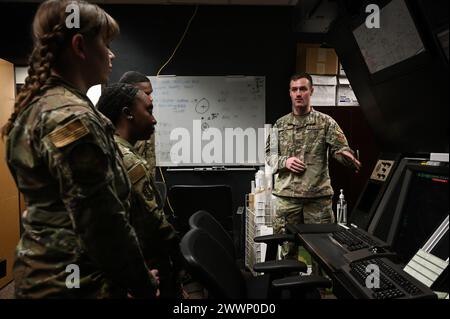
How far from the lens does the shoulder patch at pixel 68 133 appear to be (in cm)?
77

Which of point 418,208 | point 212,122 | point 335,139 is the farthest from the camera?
point 212,122

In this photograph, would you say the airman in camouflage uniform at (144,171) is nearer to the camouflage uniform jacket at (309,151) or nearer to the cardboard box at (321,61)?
the camouflage uniform jacket at (309,151)

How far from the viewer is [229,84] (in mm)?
3615

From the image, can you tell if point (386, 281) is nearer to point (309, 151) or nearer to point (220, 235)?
point (220, 235)

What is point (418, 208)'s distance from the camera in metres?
1.10

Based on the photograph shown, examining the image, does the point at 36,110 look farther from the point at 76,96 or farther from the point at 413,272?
the point at 413,272

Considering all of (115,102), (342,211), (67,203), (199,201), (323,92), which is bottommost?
(342,211)

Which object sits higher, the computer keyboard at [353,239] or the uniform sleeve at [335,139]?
the uniform sleeve at [335,139]

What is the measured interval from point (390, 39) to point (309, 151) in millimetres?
1421

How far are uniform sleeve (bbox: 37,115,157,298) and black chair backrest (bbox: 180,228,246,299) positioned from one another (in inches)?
6.7

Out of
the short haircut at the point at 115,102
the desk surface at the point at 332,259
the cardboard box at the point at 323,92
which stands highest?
the cardboard box at the point at 323,92

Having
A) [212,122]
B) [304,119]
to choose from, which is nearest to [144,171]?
[304,119]

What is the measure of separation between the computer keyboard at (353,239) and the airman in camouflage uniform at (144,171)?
0.65m

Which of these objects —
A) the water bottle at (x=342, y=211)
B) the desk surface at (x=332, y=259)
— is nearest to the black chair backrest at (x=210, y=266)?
the desk surface at (x=332, y=259)
